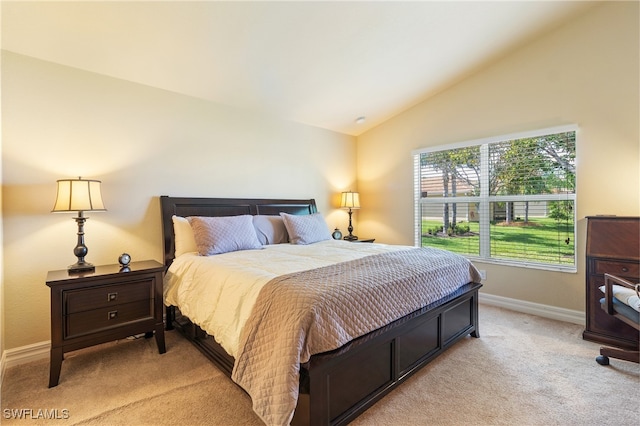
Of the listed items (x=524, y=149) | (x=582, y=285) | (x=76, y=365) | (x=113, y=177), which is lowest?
(x=76, y=365)

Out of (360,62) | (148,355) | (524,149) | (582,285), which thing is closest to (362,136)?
(360,62)

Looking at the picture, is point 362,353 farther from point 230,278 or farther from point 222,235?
point 222,235

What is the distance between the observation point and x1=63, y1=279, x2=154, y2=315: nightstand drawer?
6.97 feet

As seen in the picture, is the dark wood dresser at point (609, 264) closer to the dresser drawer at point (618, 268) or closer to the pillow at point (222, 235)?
the dresser drawer at point (618, 268)

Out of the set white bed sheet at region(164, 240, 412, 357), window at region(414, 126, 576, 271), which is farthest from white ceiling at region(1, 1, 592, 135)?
white bed sheet at region(164, 240, 412, 357)

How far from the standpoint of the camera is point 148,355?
246cm

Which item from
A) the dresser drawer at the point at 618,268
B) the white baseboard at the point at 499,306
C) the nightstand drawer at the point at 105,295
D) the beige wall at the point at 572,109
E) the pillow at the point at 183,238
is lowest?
the white baseboard at the point at 499,306

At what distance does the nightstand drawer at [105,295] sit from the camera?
2.12m

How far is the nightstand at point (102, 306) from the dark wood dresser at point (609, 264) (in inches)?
145

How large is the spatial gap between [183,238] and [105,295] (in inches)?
30.5

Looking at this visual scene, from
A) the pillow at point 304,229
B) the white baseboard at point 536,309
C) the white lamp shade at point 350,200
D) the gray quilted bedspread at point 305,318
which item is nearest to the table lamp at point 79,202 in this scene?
the gray quilted bedspread at point 305,318

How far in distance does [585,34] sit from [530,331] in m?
2.97

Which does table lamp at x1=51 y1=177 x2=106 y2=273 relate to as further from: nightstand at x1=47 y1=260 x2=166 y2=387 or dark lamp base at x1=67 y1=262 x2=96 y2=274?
nightstand at x1=47 y1=260 x2=166 y2=387

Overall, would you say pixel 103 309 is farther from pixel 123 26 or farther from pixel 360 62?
pixel 360 62
